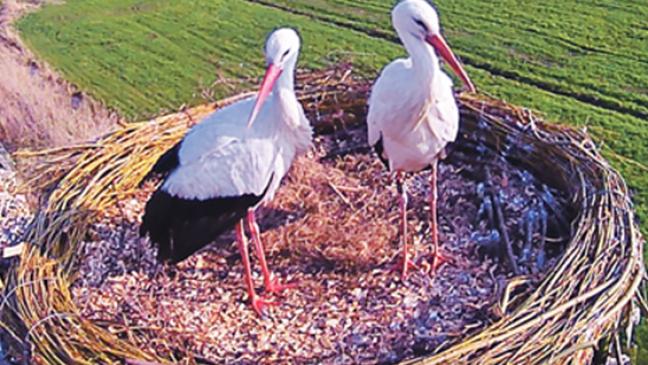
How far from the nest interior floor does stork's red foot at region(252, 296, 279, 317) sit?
26mm

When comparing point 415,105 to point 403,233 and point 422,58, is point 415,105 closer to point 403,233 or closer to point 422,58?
point 422,58

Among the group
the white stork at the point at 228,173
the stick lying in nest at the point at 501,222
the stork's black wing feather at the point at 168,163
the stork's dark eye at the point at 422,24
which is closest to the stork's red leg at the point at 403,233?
the stick lying in nest at the point at 501,222

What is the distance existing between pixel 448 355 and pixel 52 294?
56.1 inches

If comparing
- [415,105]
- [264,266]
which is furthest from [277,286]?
[415,105]

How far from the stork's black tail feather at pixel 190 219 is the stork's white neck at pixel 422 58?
70cm

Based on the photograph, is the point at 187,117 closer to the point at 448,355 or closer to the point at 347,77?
the point at 347,77

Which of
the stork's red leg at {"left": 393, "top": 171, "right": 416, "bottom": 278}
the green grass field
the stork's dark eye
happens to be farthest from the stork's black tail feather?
the green grass field

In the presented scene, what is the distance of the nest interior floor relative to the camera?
2834 mm

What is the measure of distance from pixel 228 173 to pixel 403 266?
0.79 m

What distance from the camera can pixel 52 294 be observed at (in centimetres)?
286

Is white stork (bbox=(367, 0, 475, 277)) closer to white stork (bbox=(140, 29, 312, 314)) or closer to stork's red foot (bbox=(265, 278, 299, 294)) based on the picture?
white stork (bbox=(140, 29, 312, 314))

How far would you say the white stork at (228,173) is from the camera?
2.99 meters

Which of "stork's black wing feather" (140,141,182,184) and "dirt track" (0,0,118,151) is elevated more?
"stork's black wing feather" (140,141,182,184)

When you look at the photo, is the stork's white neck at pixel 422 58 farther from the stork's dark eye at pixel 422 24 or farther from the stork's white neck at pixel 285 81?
the stork's white neck at pixel 285 81
